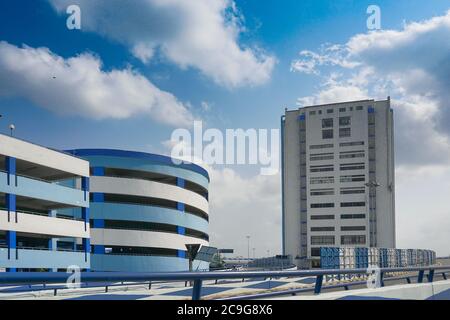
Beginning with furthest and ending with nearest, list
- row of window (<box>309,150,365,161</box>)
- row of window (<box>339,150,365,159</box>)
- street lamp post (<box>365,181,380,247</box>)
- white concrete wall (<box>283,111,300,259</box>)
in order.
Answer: white concrete wall (<box>283,111,300,259</box>), row of window (<box>309,150,365,161</box>), row of window (<box>339,150,365,159</box>), street lamp post (<box>365,181,380,247</box>)

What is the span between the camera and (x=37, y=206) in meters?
50.1

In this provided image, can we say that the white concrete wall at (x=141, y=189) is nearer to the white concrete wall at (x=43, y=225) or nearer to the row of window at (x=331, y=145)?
the white concrete wall at (x=43, y=225)

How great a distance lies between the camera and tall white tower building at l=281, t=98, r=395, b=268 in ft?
441

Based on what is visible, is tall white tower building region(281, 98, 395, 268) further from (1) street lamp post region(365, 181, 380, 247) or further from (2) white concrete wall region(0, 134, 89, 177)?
(2) white concrete wall region(0, 134, 89, 177)

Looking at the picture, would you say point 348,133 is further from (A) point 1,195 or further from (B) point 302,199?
(A) point 1,195

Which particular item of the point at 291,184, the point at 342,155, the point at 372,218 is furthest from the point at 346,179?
the point at 291,184

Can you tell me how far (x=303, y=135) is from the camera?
144125 mm

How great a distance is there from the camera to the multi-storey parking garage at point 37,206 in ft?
136

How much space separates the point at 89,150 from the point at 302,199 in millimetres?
88183

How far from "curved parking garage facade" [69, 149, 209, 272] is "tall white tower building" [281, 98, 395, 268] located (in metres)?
68.4

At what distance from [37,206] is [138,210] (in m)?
16.6

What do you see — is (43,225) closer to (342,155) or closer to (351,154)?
(342,155)

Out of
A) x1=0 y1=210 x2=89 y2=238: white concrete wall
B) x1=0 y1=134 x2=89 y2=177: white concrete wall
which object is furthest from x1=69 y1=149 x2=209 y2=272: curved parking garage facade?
x1=0 y1=134 x2=89 y2=177: white concrete wall
